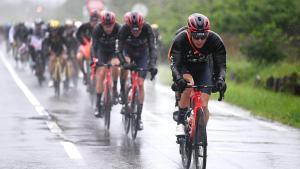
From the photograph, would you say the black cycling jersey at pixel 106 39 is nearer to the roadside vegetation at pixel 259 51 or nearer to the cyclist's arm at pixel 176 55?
the roadside vegetation at pixel 259 51

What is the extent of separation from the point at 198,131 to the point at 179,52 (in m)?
1.02

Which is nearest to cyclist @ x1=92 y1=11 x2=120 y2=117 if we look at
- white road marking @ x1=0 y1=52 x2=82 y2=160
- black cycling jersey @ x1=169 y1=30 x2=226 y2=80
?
white road marking @ x1=0 y1=52 x2=82 y2=160

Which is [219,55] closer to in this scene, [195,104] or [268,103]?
[195,104]

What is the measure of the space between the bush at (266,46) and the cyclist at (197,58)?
1680 cm

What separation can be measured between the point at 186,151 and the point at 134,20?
401 centimetres

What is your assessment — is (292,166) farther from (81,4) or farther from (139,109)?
(81,4)

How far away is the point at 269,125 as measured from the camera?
663 inches

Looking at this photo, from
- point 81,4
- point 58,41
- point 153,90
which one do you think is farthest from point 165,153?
point 81,4

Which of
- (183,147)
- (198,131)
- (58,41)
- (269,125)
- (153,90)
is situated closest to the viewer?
(198,131)

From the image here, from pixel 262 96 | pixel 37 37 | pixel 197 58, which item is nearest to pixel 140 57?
pixel 197 58

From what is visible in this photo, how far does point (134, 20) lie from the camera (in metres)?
14.7

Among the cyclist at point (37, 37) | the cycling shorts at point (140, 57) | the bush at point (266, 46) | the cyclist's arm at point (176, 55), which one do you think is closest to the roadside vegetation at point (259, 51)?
the bush at point (266, 46)

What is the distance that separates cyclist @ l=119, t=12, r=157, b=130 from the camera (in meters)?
14.7

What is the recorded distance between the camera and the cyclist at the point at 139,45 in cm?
1468
